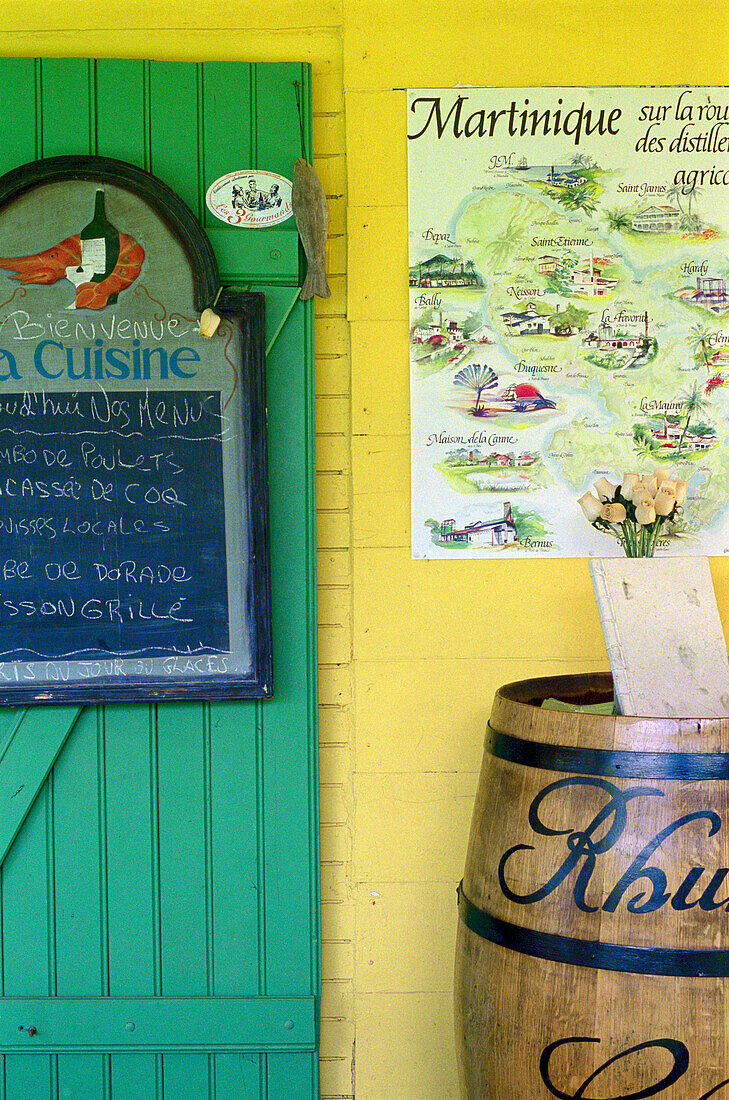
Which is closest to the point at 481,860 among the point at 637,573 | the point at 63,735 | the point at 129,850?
the point at 637,573

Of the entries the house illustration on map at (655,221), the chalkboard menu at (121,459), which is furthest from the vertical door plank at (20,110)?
the house illustration on map at (655,221)

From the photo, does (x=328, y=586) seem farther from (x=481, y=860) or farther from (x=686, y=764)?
(x=686, y=764)

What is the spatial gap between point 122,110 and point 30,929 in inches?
76.0

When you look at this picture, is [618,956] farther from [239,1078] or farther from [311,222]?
[311,222]

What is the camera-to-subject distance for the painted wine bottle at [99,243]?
1.92m

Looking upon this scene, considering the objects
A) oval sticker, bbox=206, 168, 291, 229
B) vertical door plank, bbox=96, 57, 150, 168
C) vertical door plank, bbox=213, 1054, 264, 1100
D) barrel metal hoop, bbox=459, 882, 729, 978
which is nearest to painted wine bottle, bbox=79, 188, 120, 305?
Answer: vertical door plank, bbox=96, 57, 150, 168

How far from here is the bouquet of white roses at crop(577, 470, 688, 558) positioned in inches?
71.7

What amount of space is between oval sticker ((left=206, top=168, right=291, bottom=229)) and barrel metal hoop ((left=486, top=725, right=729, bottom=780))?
4.38 feet

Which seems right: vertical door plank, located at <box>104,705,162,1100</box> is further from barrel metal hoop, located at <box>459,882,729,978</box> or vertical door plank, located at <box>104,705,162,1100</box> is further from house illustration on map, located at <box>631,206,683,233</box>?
house illustration on map, located at <box>631,206,683,233</box>

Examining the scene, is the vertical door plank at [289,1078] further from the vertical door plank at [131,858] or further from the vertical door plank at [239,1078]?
the vertical door plank at [131,858]

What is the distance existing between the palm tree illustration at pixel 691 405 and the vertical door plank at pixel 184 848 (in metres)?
1.32

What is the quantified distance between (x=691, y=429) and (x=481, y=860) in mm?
1162

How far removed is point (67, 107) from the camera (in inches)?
76.5

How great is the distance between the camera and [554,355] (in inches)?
80.0
